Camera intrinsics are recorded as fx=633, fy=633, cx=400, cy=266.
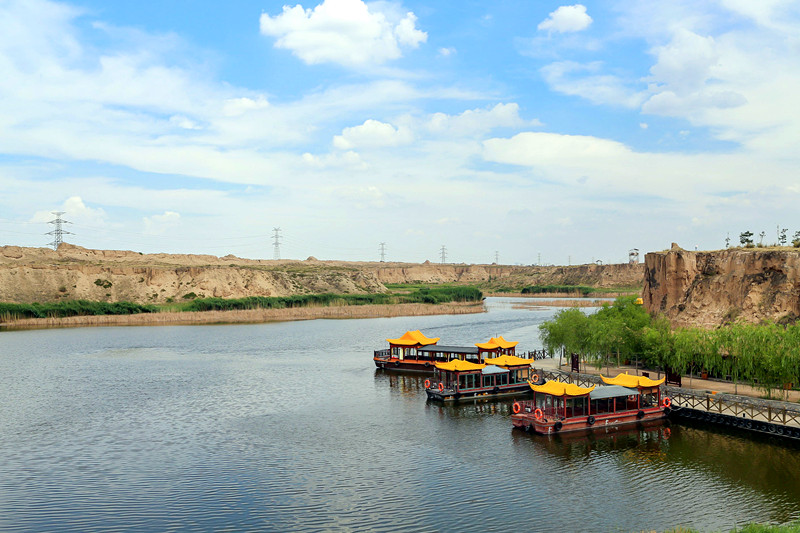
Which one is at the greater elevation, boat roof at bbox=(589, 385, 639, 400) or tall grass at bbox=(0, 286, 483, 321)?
tall grass at bbox=(0, 286, 483, 321)

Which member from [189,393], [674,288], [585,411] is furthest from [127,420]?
[674,288]

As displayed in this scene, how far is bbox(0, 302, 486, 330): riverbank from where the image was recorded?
109875 mm

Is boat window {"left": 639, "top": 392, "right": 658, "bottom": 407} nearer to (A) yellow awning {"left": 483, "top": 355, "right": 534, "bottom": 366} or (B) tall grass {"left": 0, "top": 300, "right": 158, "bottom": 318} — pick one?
(A) yellow awning {"left": 483, "top": 355, "right": 534, "bottom": 366}

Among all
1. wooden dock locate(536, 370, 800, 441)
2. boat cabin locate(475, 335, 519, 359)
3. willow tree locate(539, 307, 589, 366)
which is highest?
willow tree locate(539, 307, 589, 366)

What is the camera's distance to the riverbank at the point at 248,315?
10988cm

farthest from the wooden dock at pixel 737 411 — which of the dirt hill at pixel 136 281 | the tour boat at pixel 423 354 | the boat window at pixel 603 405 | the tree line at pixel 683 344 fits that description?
the dirt hill at pixel 136 281

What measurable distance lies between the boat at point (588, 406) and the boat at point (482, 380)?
26.6 feet

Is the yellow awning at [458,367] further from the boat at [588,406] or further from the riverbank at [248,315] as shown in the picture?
the riverbank at [248,315]

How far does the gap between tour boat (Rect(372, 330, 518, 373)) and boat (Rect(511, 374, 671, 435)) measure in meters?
17.6

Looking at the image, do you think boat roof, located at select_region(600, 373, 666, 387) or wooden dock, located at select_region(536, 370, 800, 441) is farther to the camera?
boat roof, located at select_region(600, 373, 666, 387)

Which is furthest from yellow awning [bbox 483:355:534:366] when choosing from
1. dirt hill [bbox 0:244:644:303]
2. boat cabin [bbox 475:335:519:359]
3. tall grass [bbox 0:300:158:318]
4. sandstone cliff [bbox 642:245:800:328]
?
dirt hill [bbox 0:244:644:303]

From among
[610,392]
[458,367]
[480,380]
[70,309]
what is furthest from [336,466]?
[70,309]

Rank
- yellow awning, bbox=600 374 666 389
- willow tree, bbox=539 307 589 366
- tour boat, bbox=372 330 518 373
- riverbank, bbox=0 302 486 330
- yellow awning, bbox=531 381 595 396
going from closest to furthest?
yellow awning, bbox=531 381 595 396 → yellow awning, bbox=600 374 666 389 → willow tree, bbox=539 307 589 366 → tour boat, bbox=372 330 518 373 → riverbank, bbox=0 302 486 330

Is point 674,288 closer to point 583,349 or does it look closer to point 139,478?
point 583,349
